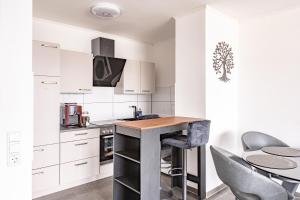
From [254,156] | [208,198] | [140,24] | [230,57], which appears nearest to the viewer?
[254,156]

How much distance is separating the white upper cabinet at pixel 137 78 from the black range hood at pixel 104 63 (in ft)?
0.59

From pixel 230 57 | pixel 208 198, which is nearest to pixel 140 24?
pixel 230 57

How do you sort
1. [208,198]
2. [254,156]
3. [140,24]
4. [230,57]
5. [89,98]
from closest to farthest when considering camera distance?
[254,156]
[208,198]
[230,57]
[140,24]
[89,98]

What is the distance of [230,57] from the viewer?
121 inches

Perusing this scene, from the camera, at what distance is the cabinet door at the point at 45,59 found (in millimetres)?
2650

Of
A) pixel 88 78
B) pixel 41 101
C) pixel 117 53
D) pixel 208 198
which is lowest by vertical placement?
pixel 208 198

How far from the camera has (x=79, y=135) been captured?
300 cm

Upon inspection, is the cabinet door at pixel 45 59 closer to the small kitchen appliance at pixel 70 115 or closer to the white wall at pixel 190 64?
the small kitchen appliance at pixel 70 115

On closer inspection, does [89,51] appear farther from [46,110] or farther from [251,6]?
[251,6]

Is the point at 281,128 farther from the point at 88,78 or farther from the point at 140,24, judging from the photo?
the point at 88,78

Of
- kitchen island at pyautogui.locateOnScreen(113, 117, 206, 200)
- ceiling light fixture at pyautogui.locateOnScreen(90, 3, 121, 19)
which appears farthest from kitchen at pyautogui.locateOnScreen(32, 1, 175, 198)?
kitchen island at pyautogui.locateOnScreen(113, 117, 206, 200)

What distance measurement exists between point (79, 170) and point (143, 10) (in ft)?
8.08

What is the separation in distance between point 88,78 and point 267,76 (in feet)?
8.86

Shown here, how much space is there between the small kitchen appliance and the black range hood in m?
0.52
